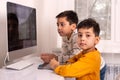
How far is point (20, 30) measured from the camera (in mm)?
1575

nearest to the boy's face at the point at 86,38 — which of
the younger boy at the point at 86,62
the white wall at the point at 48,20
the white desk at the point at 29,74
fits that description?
the younger boy at the point at 86,62

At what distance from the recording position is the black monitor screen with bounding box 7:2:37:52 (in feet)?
4.61

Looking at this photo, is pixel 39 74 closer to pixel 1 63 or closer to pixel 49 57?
pixel 49 57

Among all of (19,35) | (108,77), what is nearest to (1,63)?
(19,35)

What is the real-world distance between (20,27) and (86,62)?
0.60 metres

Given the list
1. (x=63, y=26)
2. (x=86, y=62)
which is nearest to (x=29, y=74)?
(x=86, y=62)

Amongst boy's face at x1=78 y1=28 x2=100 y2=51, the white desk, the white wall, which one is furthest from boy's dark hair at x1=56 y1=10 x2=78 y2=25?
the white wall

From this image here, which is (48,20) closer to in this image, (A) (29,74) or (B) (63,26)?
(B) (63,26)

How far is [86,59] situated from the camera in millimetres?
1296

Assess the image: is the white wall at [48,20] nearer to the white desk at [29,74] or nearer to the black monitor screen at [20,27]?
the black monitor screen at [20,27]

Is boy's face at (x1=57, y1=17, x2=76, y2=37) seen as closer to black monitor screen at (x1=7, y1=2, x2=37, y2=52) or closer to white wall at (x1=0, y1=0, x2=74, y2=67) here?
black monitor screen at (x1=7, y1=2, x2=37, y2=52)

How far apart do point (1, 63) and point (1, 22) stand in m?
0.34

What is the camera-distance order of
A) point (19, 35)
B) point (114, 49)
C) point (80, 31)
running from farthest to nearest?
point (114, 49) → point (19, 35) → point (80, 31)

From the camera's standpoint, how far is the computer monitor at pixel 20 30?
55.3 inches
